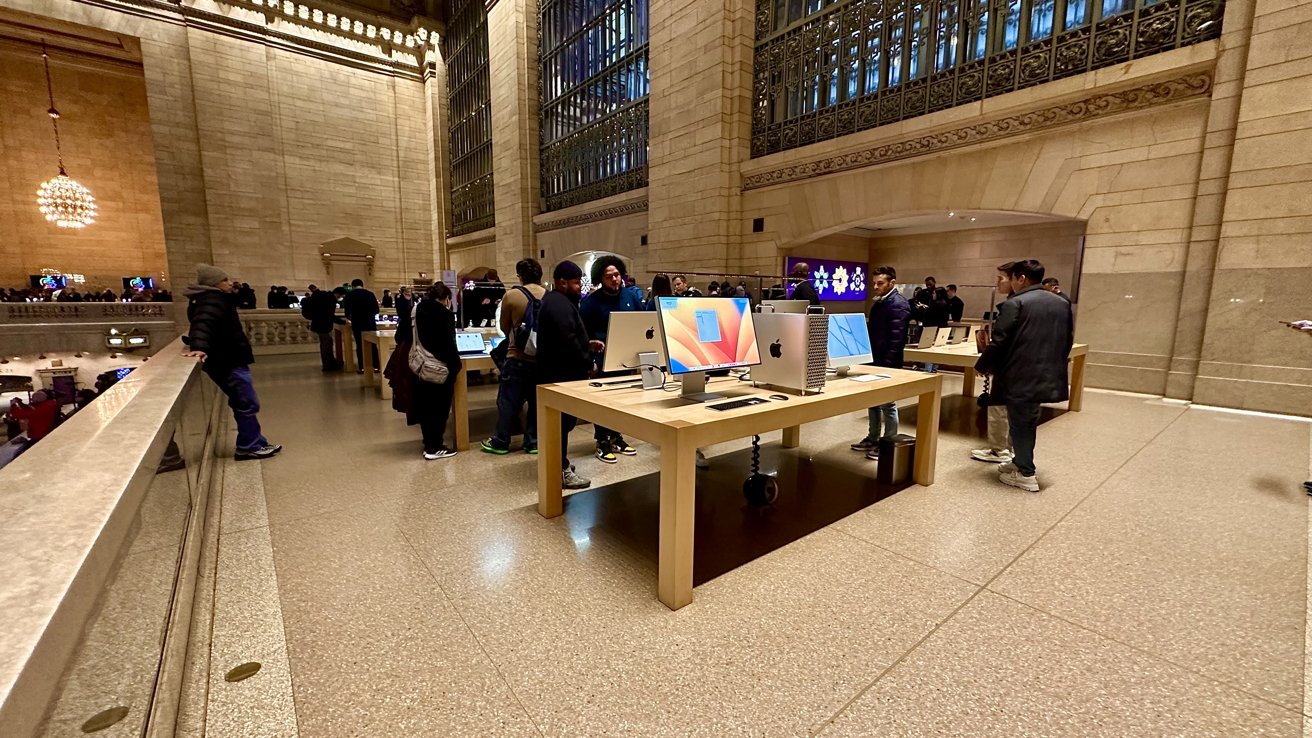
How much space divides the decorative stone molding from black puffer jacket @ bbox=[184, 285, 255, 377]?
984cm

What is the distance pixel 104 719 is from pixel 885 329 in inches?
194

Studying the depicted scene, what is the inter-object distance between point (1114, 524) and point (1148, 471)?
1378 mm

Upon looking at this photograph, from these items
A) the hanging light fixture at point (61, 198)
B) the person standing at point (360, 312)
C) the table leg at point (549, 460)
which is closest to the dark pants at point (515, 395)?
the table leg at point (549, 460)

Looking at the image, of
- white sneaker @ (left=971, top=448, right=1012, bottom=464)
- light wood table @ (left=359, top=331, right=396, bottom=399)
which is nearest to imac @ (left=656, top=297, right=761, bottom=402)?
white sneaker @ (left=971, top=448, right=1012, bottom=464)

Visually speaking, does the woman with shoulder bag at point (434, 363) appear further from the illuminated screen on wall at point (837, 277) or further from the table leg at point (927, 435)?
the illuminated screen on wall at point (837, 277)

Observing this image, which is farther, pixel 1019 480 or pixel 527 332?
pixel 527 332

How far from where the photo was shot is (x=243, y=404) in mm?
4352

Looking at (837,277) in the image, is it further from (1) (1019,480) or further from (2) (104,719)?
(2) (104,719)

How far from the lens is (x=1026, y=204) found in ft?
24.0

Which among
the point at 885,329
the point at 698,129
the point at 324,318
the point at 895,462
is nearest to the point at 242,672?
the point at 895,462

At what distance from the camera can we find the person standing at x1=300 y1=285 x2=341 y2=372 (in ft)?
28.9

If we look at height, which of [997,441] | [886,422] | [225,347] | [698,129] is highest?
[698,129]

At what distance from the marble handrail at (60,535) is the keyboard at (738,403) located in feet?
6.77

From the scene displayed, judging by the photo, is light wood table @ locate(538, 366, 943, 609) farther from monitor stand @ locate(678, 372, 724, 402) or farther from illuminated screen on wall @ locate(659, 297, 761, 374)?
illuminated screen on wall @ locate(659, 297, 761, 374)
